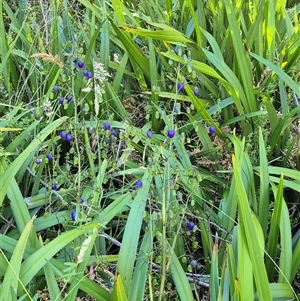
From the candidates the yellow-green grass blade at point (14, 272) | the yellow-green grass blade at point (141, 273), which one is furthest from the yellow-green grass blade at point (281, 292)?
the yellow-green grass blade at point (14, 272)

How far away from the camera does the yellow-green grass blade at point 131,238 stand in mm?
1004

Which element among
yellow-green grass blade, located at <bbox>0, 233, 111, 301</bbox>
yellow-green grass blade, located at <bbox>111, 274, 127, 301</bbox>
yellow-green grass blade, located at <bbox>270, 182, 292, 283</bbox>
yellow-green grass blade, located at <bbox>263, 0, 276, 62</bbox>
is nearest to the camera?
yellow-green grass blade, located at <bbox>111, 274, 127, 301</bbox>

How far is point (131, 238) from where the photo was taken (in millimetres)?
1051

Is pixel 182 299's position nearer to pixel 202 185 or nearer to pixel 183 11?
pixel 202 185

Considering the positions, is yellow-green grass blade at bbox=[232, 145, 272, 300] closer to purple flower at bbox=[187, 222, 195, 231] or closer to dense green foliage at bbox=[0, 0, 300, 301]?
dense green foliage at bbox=[0, 0, 300, 301]

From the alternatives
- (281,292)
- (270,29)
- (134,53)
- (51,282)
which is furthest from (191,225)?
(270,29)

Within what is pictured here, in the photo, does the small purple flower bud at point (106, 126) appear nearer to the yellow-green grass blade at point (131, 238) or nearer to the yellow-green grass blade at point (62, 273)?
the yellow-green grass blade at point (131, 238)

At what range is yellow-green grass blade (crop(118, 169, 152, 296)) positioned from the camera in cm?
100

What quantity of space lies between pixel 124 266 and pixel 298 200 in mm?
665

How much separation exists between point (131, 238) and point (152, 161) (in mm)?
188

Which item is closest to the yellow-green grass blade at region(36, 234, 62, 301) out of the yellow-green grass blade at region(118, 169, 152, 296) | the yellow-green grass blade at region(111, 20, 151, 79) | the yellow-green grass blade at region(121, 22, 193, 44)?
the yellow-green grass blade at region(118, 169, 152, 296)

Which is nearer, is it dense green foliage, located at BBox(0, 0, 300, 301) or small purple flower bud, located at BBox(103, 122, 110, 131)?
dense green foliage, located at BBox(0, 0, 300, 301)

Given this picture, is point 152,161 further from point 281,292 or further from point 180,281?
point 281,292

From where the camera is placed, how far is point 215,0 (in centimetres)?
184
